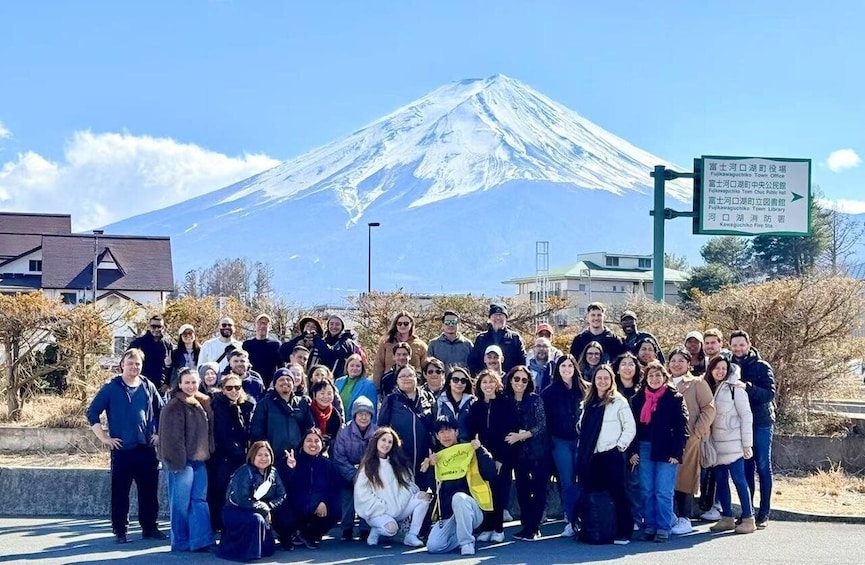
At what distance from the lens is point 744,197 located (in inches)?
811

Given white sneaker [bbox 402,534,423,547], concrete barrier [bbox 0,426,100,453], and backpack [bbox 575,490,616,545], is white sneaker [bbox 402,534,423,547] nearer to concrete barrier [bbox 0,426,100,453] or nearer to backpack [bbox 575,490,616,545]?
backpack [bbox 575,490,616,545]

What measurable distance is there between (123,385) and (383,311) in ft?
29.3

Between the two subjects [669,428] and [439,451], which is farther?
[439,451]

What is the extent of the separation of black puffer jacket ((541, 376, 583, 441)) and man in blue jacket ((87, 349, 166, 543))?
11.3 feet

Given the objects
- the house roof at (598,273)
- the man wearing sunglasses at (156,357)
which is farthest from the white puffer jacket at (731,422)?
Answer: the house roof at (598,273)

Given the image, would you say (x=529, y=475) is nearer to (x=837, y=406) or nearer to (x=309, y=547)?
(x=309, y=547)

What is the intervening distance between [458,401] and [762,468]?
286 cm

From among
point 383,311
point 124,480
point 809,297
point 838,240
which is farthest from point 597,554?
point 838,240

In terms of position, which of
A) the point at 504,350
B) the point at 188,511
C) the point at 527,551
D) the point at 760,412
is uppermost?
the point at 504,350

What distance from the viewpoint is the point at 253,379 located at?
916cm

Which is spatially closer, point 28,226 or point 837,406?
point 837,406

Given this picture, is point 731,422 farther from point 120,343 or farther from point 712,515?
point 120,343

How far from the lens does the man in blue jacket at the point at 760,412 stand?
29.4ft

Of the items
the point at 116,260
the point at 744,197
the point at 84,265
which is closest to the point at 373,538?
the point at 744,197
